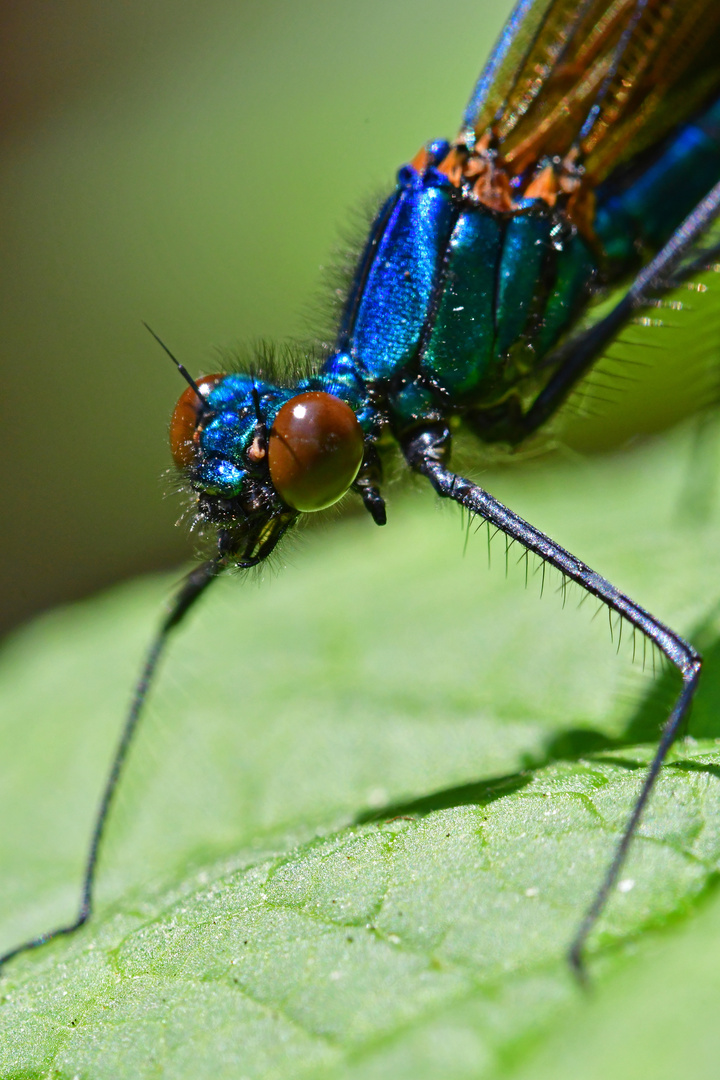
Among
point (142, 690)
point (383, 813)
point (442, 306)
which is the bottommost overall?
point (383, 813)

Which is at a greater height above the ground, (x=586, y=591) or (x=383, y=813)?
(x=586, y=591)

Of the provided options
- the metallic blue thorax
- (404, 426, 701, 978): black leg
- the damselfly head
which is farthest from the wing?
the damselfly head

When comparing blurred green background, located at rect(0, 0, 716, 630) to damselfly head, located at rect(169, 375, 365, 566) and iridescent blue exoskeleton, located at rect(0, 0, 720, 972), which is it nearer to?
iridescent blue exoskeleton, located at rect(0, 0, 720, 972)

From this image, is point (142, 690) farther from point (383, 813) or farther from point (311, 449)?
point (311, 449)

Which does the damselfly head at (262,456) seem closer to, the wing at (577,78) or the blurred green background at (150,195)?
the wing at (577,78)

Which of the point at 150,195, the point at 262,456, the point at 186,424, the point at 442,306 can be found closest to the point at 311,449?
the point at 262,456

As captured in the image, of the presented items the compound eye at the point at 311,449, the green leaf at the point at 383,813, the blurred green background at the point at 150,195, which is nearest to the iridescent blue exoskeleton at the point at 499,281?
the compound eye at the point at 311,449
